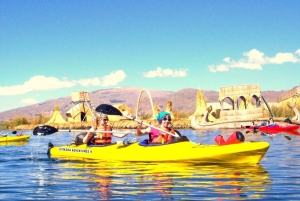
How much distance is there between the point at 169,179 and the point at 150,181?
435mm

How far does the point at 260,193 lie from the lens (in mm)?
7773

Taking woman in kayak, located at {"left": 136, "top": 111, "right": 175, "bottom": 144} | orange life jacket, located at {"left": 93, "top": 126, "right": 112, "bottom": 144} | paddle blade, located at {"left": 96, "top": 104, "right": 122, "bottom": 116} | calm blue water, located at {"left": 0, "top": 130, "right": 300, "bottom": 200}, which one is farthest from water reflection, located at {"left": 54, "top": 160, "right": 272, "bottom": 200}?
orange life jacket, located at {"left": 93, "top": 126, "right": 112, "bottom": 144}

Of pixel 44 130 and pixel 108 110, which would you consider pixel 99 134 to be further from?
pixel 44 130

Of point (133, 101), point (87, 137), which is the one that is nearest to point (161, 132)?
point (87, 137)

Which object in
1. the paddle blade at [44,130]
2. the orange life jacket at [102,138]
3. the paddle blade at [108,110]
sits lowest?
the orange life jacket at [102,138]

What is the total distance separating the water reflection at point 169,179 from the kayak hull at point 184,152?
31cm

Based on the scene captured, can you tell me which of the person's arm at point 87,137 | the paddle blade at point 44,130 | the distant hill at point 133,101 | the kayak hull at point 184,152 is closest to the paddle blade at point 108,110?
the kayak hull at point 184,152

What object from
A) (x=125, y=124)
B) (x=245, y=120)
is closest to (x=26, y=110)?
(x=125, y=124)

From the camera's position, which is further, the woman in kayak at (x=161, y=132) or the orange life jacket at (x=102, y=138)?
the orange life jacket at (x=102, y=138)

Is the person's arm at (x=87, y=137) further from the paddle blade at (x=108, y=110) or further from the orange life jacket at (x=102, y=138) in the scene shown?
the paddle blade at (x=108, y=110)

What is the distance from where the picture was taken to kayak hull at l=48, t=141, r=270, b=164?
11523 mm

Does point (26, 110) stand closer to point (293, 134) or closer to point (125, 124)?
point (125, 124)

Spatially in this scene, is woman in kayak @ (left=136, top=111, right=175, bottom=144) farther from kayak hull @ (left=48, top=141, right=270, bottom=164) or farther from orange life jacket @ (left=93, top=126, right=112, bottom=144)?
orange life jacket @ (left=93, top=126, right=112, bottom=144)

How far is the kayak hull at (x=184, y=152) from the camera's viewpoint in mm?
11523
